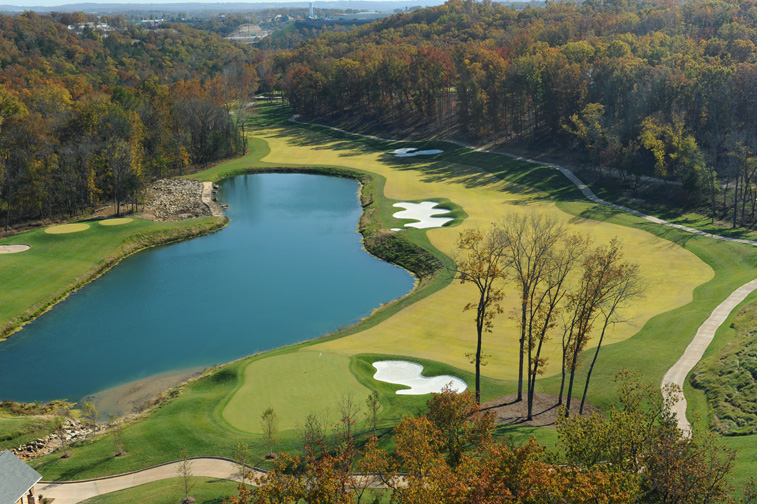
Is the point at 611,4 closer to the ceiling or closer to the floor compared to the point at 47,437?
closer to the ceiling

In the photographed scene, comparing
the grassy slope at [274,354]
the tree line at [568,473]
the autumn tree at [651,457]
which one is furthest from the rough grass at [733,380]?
the autumn tree at [651,457]

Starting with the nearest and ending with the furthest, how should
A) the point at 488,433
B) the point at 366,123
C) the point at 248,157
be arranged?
the point at 488,433
the point at 248,157
the point at 366,123

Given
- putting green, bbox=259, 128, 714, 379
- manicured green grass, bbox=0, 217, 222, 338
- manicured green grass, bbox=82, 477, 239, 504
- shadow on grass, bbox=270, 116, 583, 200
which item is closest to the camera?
manicured green grass, bbox=82, 477, 239, 504

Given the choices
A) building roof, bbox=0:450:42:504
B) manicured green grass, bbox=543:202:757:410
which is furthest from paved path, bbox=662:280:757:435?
building roof, bbox=0:450:42:504

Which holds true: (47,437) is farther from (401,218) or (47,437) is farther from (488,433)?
(401,218)

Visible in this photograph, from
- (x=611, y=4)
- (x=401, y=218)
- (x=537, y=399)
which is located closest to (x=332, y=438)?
(x=537, y=399)

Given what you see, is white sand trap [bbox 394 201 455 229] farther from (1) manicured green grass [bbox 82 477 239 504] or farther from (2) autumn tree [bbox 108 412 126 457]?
(1) manicured green grass [bbox 82 477 239 504]
